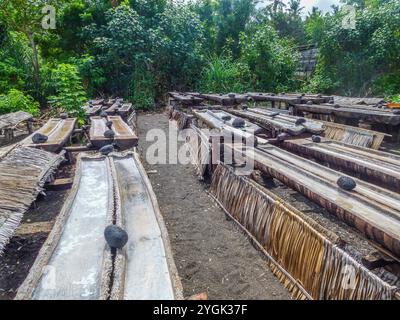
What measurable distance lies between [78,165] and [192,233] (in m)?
1.80

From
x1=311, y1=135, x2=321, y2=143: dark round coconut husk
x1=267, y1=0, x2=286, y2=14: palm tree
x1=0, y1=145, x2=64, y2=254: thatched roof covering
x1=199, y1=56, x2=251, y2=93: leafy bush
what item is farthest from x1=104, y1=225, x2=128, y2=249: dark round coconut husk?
x1=267, y1=0, x2=286, y2=14: palm tree

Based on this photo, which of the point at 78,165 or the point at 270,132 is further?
the point at 270,132

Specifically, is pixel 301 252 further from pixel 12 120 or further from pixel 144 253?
pixel 12 120

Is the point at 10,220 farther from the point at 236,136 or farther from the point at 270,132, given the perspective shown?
the point at 270,132

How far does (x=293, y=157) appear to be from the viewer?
13.4ft

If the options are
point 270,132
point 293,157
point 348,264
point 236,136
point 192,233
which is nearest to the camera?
point 348,264

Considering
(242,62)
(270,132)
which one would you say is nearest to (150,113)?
(242,62)

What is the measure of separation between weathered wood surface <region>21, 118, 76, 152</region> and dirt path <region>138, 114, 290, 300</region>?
166 cm

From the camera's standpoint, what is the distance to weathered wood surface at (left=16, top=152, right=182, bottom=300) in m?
1.89

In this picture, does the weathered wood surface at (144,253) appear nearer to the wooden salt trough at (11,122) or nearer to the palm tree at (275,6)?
the wooden salt trough at (11,122)

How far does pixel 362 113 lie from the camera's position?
19.7 feet

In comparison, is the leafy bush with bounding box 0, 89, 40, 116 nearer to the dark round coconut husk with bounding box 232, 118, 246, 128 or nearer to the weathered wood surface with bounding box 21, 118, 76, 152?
the weathered wood surface with bounding box 21, 118, 76, 152

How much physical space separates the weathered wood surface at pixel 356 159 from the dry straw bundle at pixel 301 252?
1.22 meters

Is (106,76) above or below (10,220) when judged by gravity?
above
